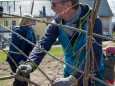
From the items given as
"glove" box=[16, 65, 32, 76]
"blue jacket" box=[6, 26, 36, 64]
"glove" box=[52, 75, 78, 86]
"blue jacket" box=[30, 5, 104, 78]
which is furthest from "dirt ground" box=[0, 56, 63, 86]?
"glove" box=[52, 75, 78, 86]

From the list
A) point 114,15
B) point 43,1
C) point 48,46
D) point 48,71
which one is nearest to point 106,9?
point 114,15

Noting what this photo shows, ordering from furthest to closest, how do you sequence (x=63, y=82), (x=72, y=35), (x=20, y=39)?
(x=20, y=39), (x=72, y=35), (x=63, y=82)

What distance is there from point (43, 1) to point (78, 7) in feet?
181

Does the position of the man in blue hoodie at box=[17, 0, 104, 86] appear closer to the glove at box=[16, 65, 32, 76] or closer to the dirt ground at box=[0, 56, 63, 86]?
the glove at box=[16, 65, 32, 76]

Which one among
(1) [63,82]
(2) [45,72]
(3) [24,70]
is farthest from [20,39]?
(2) [45,72]

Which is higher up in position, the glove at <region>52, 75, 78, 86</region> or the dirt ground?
the glove at <region>52, 75, 78, 86</region>

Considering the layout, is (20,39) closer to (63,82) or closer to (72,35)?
(72,35)

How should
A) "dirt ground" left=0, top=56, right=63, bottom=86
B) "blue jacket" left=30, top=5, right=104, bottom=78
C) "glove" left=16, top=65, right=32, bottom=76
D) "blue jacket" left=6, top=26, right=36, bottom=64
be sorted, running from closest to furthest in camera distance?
"glove" left=16, top=65, right=32, bottom=76 → "blue jacket" left=30, top=5, right=104, bottom=78 → "blue jacket" left=6, top=26, right=36, bottom=64 → "dirt ground" left=0, top=56, right=63, bottom=86

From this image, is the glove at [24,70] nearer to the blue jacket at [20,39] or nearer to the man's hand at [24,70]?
the man's hand at [24,70]

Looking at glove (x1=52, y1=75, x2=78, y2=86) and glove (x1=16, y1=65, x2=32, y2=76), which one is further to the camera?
glove (x1=16, y1=65, x2=32, y2=76)

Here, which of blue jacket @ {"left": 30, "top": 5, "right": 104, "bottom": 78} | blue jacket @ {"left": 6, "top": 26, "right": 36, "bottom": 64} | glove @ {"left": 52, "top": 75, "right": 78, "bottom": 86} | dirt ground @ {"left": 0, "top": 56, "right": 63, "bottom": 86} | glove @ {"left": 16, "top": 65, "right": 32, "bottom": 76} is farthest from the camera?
dirt ground @ {"left": 0, "top": 56, "right": 63, "bottom": 86}

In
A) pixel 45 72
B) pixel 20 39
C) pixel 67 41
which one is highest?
pixel 67 41

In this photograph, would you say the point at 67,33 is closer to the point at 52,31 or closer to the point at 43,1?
the point at 52,31

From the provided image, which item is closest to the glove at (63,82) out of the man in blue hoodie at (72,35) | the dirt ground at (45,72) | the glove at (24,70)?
the glove at (24,70)
